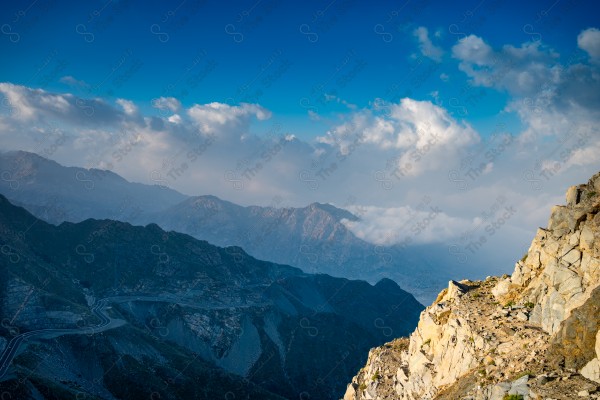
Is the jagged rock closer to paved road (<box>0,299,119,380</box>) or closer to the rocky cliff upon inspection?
the rocky cliff

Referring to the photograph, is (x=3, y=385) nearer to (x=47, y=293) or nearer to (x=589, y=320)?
(x=47, y=293)

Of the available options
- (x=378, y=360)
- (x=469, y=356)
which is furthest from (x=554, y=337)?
(x=378, y=360)

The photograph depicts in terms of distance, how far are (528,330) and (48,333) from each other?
Result: 160 metres

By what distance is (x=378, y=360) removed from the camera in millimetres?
63906

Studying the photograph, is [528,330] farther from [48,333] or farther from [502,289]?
[48,333]

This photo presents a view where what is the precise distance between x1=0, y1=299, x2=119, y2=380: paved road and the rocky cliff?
11548 centimetres

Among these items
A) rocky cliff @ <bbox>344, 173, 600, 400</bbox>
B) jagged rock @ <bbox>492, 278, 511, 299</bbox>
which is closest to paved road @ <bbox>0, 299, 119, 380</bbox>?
rocky cliff @ <bbox>344, 173, 600, 400</bbox>

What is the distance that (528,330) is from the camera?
120 ft

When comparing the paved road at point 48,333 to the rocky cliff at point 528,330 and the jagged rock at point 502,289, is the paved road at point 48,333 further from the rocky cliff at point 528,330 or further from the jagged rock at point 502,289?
the jagged rock at point 502,289

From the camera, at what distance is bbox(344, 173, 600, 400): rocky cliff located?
2812 centimetres

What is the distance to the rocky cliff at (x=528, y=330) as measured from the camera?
92.3 ft

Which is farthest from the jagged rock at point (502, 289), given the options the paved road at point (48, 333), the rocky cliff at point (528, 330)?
the paved road at point (48, 333)

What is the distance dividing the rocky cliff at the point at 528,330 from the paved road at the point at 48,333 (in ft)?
379

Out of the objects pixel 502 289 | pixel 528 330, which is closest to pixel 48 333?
pixel 502 289
